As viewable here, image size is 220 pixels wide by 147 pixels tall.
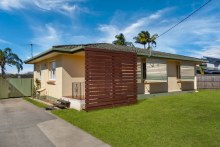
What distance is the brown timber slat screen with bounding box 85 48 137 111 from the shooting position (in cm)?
916

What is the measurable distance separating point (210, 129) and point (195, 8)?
7796 mm

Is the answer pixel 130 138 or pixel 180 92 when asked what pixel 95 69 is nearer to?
pixel 130 138

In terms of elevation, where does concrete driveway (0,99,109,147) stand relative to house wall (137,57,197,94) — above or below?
Result: below

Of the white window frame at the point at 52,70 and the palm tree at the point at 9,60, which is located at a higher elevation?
the palm tree at the point at 9,60

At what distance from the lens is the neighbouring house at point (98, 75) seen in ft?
30.6

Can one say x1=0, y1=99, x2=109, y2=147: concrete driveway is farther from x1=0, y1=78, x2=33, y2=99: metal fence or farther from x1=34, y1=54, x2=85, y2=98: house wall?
x1=0, y1=78, x2=33, y2=99: metal fence

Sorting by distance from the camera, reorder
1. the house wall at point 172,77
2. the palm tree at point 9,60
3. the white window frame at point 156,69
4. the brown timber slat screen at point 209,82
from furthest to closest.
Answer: the palm tree at point 9,60 < the brown timber slat screen at point 209,82 < the house wall at point 172,77 < the white window frame at point 156,69

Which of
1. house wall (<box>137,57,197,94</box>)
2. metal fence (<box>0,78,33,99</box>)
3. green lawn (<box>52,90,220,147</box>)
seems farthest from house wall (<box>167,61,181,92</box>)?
metal fence (<box>0,78,33,99</box>)

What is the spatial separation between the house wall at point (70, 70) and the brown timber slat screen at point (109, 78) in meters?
2.51

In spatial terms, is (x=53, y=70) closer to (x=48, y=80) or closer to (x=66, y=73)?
(x=48, y=80)

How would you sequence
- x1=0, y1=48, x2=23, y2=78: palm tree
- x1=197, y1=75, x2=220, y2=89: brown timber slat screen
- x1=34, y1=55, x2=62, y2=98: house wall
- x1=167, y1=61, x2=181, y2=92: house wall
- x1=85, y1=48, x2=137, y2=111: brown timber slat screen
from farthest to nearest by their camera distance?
1. x1=0, y1=48, x2=23, y2=78: palm tree
2. x1=197, y1=75, x2=220, y2=89: brown timber slat screen
3. x1=167, y1=61, x2=181, y2=92: house wall
4. x1=34, y1=55, x2=62, y2=98: house wall
5. x1=85, y1=48, x2=137, y2=111: brown timber slat screen

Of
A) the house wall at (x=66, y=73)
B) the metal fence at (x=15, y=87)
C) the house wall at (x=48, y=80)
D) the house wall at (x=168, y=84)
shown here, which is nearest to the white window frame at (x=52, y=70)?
the house wall at (x=48, y=80)

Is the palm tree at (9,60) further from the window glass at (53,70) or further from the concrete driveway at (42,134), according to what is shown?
the concrete driveway at (42,134)

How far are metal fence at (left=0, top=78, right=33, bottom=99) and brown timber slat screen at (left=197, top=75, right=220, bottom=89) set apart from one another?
19476mm
